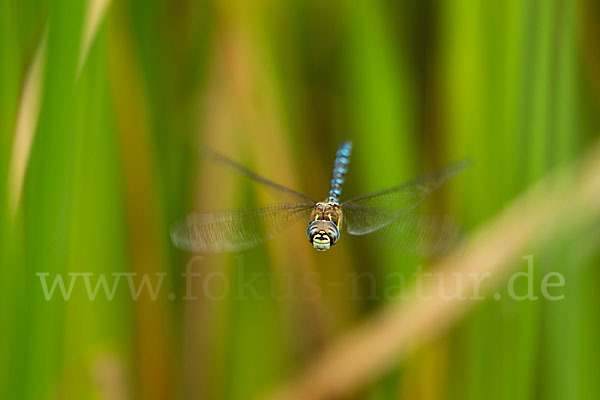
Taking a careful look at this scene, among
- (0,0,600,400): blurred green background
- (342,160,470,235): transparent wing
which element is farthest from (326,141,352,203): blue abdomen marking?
(342,160,470,235): transparent wing

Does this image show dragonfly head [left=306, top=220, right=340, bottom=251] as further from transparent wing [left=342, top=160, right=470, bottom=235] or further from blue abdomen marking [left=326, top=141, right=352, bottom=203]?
blue abdomen marking [left=326, top=141, right=352, bottom=203]

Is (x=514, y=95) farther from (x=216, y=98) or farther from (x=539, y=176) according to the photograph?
(x=216, y=98)

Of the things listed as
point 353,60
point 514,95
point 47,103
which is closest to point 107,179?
point 47,103

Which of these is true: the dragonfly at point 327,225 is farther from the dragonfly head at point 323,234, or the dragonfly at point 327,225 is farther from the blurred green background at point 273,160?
the blurred green background at point 273,160

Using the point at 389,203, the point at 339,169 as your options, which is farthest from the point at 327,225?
the point at 339,169

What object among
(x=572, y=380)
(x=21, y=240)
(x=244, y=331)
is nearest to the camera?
(x=21, y=240)
